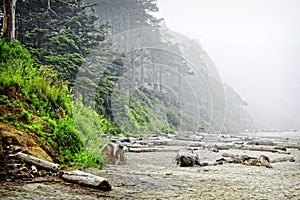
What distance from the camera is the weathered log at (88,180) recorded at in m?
4.37

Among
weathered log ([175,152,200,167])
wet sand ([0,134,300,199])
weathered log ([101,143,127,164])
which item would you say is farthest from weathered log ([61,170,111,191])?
weathered log ([175,152,200,167])

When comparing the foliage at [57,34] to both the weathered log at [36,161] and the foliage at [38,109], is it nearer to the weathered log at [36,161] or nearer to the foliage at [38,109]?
the foliage at [38,109]

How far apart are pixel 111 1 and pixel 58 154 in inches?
1231

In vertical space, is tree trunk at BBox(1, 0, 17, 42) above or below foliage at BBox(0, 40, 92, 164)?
above

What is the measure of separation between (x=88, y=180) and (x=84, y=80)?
1144 cm

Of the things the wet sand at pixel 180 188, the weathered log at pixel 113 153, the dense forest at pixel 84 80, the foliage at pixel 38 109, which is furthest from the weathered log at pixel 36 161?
the weathered log at pixel 113 153

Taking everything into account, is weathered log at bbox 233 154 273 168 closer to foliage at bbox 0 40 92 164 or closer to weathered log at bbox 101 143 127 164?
weathered log at bbox 101 143 127 164

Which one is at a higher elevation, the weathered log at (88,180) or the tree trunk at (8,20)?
the tree trunk at (8,20)

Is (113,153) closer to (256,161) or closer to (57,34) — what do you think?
(256,161)

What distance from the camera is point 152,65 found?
120ft

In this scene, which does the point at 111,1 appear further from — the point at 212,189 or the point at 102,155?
the point at 212,189

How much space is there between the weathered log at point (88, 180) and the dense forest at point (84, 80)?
1.10m

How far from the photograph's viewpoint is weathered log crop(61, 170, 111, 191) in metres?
4.37

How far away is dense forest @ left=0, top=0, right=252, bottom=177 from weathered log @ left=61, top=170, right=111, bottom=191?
3.60 ft
